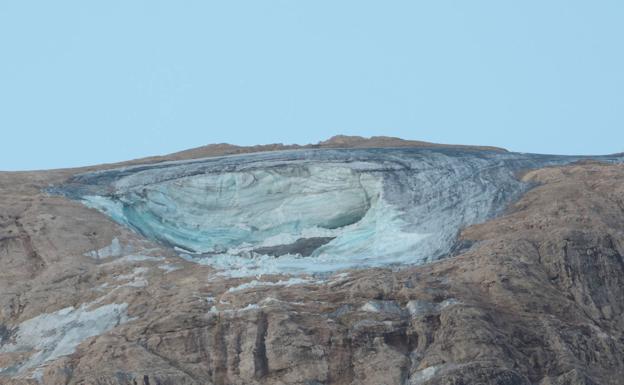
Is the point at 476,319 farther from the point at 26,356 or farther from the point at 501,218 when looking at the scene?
the point at 26,356

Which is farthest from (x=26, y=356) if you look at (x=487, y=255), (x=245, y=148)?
(x=245, y=148)

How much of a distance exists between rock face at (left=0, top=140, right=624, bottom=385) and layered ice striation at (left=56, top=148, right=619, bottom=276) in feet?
0.25

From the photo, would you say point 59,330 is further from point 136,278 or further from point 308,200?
point 308,200

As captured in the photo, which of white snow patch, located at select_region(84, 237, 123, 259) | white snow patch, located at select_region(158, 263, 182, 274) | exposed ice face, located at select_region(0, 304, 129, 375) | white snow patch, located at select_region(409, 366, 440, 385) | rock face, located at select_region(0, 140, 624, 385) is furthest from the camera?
white snow patch, located at select_region(84, 237, 123, 259)

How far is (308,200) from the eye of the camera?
44.2 metres

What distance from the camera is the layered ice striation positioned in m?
40.8

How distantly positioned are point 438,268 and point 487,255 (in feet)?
4.34

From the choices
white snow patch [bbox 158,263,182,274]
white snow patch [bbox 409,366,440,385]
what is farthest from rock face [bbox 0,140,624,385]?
white snow patch [bbox 158,263,182,274]

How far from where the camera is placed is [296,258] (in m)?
38.9

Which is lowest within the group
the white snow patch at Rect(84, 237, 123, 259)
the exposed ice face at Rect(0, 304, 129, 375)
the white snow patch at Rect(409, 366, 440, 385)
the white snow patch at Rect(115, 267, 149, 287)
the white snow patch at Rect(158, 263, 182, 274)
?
the white snow patch at Rect(409, 366, 440, 385)

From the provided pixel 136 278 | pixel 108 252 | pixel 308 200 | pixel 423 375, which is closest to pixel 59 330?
pixel 136 278

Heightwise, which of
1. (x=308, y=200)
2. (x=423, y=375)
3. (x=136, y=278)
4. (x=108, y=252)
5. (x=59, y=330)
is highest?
(x=308, y=200)

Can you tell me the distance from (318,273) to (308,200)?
8.17 meters

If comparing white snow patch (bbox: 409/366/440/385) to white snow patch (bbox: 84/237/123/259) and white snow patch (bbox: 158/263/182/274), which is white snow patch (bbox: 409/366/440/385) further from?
white snow patch (bbox: 84/237/123/259)
